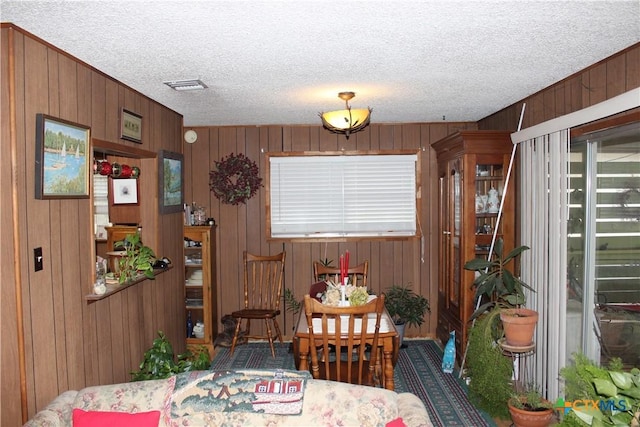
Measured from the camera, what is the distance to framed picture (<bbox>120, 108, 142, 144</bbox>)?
344 cm

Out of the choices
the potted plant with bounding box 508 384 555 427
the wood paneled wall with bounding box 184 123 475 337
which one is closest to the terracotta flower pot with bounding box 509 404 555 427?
the potted plant with bounding box 508 384 555 427

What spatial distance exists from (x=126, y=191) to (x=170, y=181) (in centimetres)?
39

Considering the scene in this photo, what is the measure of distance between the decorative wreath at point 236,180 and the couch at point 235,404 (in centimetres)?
322

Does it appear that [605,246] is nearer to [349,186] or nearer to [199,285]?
[349,186]

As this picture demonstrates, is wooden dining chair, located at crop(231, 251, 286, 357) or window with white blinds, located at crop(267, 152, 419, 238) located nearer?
wooden dining chair, located at crop(231, 251, 286, 357)

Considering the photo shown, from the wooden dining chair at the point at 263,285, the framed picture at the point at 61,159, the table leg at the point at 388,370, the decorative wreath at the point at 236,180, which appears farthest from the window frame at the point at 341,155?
the framed picture at the point at 61,159

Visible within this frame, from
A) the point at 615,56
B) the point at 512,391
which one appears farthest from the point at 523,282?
the point at 615,56

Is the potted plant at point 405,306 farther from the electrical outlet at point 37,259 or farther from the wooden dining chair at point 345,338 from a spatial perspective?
the electrical outlet at point 37,259

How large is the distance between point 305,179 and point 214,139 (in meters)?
1.09

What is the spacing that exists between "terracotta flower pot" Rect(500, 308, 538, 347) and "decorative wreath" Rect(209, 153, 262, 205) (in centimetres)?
297

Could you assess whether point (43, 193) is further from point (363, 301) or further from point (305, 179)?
point (305, 179)

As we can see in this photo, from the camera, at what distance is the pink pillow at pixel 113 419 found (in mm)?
2215

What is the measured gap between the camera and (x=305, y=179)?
18.4 feet

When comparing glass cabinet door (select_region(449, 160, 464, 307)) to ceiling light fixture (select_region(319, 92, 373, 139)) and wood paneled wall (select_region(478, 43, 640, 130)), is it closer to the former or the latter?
→ wood paneled wall (select_region(478, 43, 640, 130))
